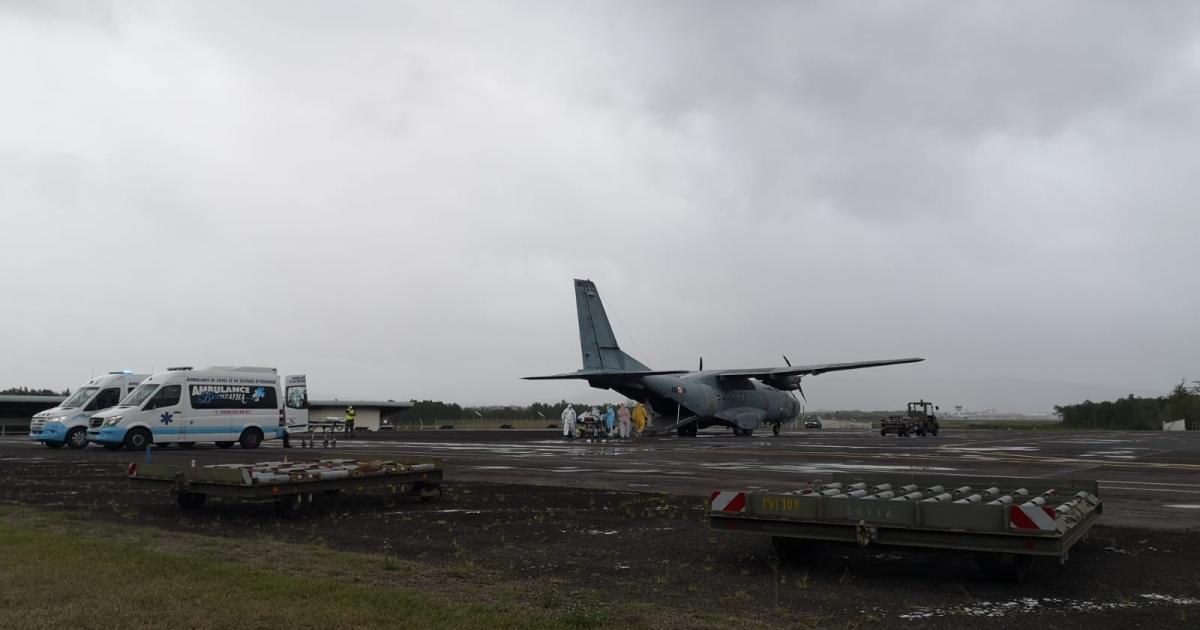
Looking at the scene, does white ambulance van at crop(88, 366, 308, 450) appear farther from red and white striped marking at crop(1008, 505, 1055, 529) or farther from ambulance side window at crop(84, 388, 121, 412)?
red and white striped marking at crop(1008, 505, 1055, 529)

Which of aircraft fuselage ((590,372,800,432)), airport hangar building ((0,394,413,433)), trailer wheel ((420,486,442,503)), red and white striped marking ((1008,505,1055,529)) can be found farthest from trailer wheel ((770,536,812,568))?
airport hangar building ((0,394,413,433))

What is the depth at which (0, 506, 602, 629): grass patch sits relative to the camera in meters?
5.46

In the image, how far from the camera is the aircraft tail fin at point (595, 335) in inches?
1625

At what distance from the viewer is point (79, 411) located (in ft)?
95.8

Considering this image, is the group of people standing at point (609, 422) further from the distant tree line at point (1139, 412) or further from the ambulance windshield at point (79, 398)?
the distant tree line at point (1139, 412)

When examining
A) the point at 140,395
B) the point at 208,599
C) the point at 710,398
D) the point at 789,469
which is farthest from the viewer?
the point at 710,398

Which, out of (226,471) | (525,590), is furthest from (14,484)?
(525,590)

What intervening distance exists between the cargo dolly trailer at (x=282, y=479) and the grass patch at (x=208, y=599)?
2.75 meters

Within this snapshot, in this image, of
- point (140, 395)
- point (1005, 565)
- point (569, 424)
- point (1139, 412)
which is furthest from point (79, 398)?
point (1139, 412)

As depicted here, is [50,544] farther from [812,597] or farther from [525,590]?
[812,597]

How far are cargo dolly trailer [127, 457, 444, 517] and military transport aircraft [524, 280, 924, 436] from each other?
89.1 ft

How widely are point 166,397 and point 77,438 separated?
5375 mm

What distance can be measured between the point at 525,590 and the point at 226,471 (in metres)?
6.03

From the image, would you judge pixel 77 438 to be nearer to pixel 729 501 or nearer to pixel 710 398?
pixel 710 398
